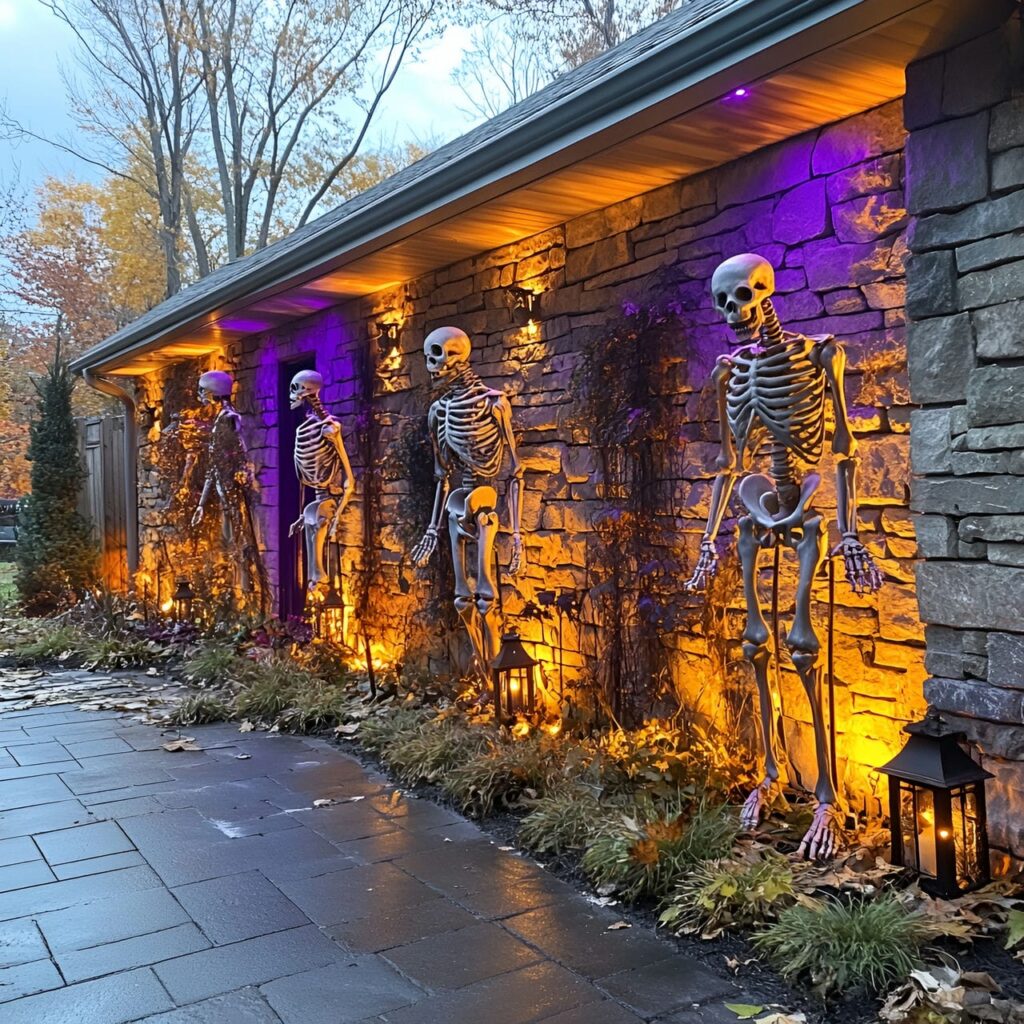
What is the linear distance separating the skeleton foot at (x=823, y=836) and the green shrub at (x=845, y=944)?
1.42ft

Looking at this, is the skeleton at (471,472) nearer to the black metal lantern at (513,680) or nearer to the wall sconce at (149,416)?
the black metal lantern at (513,680)

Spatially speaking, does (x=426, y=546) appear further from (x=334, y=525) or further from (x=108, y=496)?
(x=108, y=496)

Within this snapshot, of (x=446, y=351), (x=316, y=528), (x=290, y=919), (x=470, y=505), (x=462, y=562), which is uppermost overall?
(x=446, y=351)

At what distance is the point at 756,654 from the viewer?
3.41m

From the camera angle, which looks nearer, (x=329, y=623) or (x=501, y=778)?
(x=501, y=778)

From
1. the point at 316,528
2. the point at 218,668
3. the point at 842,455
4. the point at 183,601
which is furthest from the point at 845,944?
the point at 183,601

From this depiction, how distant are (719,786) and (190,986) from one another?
Answer: 2056mm

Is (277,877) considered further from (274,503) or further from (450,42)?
(450,42)

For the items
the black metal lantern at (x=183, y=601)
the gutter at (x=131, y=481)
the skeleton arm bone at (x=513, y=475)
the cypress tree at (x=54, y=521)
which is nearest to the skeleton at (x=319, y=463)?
the skeleton arm bone at (x=513, y=475)

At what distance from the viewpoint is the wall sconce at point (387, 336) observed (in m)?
6.52

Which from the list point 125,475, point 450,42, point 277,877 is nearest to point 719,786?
point 277,877

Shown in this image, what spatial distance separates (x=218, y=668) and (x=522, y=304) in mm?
3582

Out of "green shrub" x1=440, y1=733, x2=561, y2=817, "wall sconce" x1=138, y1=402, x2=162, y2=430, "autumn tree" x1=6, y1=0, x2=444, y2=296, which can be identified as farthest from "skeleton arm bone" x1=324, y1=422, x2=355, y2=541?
"autumn tree" x1=6, y1=0, x2=444, y2=296

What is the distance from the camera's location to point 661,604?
430 centimetres
